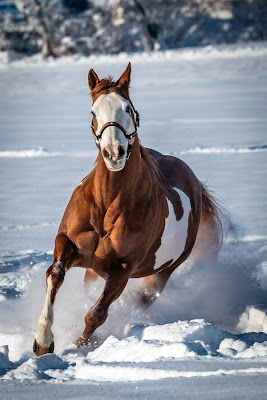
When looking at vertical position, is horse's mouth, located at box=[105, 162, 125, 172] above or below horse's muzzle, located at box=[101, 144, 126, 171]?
below

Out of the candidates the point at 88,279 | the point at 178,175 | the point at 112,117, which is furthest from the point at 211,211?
the point at 112,117

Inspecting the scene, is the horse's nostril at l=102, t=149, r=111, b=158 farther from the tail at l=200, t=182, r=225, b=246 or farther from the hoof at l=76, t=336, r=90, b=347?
the tail at l=200, t=182, r=225, b=246

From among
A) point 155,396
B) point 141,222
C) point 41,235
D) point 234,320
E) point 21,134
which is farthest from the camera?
point 21,134

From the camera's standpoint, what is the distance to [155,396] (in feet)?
8.10

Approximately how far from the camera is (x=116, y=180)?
345 cm

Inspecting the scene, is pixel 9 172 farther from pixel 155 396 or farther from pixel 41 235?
pixel 155 396

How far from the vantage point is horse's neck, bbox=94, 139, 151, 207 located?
11.3 ft

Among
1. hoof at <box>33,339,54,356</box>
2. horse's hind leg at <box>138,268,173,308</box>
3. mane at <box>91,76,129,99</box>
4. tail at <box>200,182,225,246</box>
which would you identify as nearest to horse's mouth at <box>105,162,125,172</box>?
mane at <box>91,76,129,99</box>

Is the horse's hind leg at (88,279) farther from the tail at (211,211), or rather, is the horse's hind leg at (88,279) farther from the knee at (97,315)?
the tail at (211,211)

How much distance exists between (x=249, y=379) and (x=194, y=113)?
10.7 metres

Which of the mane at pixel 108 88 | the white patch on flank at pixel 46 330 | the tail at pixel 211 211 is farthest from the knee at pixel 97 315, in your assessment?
the tail at pixel 211 211

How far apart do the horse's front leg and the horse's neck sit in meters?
0.38

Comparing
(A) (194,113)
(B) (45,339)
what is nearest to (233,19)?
Answer: (A) (194,113)

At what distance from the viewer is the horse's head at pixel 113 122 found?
311 cm
